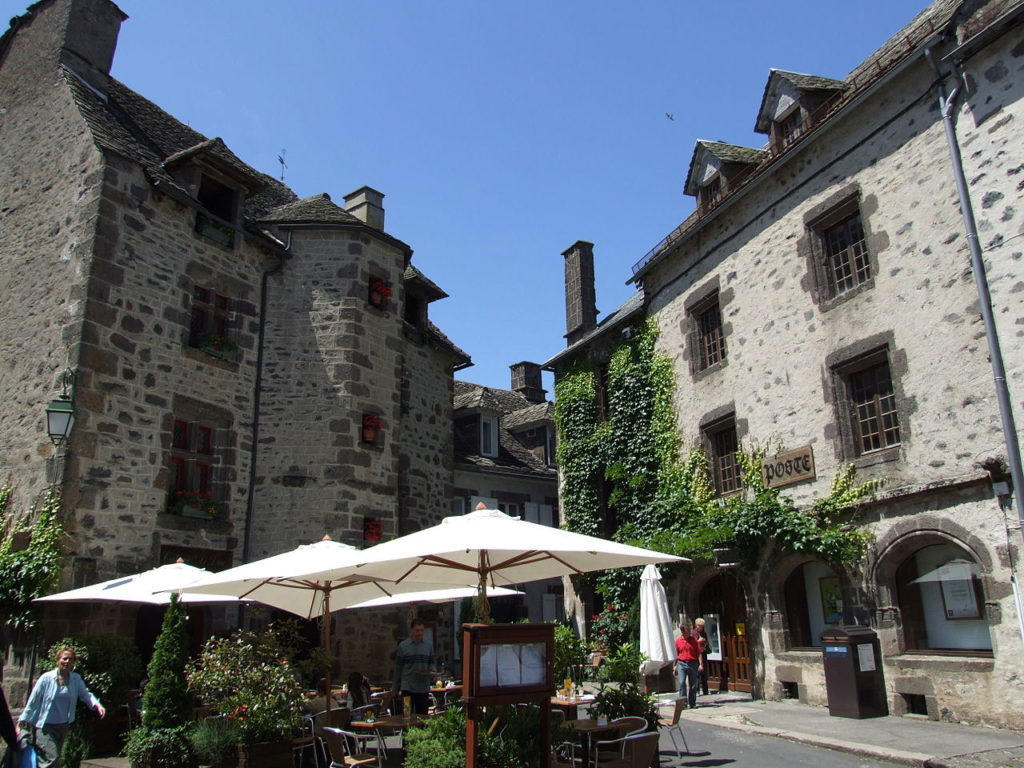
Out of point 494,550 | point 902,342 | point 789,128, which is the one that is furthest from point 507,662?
point 789,128

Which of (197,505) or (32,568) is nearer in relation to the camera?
(32,568)

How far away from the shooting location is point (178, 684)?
8.32 metres

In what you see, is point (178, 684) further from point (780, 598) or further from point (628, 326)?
point (628, 326)

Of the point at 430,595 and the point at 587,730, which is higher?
the point at 430,595

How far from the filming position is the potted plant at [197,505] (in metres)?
13.2

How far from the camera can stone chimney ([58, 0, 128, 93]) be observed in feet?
48.7

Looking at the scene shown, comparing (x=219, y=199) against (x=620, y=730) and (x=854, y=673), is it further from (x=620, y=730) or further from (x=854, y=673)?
(x=854, y=673)

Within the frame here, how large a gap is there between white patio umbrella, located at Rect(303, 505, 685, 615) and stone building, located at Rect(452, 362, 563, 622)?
44.4 feet

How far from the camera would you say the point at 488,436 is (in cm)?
2353

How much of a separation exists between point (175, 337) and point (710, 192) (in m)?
11.3

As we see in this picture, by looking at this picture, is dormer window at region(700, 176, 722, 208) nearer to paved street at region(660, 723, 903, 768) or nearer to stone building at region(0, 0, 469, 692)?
stone building at region(0, 0, 469, 692)

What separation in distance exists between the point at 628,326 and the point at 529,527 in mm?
13056

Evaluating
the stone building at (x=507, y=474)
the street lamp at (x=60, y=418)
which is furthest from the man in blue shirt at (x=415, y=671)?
the stone building at (x=507, y=474)

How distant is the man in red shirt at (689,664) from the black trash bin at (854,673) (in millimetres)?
2074
